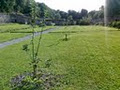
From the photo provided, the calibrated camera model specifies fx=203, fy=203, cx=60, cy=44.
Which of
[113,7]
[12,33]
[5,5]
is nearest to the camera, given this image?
[12,33]

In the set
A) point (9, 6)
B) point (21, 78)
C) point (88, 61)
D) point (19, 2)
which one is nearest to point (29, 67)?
point (21, 78)

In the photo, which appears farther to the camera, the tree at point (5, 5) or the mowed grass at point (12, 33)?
the tree at point (5, 5)

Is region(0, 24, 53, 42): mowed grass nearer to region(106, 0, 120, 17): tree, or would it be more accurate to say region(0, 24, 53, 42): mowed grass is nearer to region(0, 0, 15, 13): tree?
region(0, 0, 15, 13): tree

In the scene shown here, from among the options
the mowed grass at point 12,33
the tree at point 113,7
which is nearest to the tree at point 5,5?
the mowed grass at point 12,33

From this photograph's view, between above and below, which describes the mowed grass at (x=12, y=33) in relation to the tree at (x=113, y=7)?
below

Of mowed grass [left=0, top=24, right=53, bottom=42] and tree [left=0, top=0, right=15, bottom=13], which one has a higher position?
tree [left=0, top=0, right=15, bottom=13]

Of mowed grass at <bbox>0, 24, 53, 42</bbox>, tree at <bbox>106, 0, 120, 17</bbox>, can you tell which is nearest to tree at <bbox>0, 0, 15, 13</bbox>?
mowed grass at <bbox>0, 24, 53, 42</bbox>

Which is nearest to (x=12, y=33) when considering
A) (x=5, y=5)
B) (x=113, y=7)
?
(x=5, y=5)

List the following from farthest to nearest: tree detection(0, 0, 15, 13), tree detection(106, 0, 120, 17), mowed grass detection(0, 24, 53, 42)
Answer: tree detection(106, 0, 120, 17)
tree detection(0, 0, 15, 13)
mowed grass detection(0, 24, 53, 42)

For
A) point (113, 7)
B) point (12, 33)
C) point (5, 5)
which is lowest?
point (12, 33)

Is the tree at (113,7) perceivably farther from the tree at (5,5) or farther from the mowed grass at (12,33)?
the mowed grass at (12,33)

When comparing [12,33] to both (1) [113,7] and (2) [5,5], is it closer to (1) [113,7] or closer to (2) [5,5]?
(2) [5,5]

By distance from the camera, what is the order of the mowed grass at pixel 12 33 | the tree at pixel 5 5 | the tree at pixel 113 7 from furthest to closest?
the tree at pixel 113 7
the tree at pixel 5 5
the mowed grass at pixel 12 33

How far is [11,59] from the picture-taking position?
1043 centimetres
